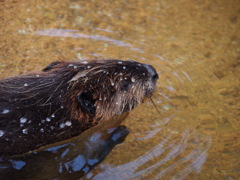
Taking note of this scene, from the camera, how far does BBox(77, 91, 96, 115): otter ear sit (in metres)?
3.66

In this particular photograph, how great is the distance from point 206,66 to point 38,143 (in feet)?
9.68

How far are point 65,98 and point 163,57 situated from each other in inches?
88.8

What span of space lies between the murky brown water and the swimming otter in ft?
1.56

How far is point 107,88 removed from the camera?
12.8ft

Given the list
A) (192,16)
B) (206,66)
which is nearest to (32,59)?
(206,66)

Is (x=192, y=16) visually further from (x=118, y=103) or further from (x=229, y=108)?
(x=118, y=103)

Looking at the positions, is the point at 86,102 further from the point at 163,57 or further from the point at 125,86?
the point at 163,57

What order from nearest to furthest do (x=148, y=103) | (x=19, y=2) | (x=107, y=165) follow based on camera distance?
(x=107, y=165), (x=148, y=103), (x=19, y=2)

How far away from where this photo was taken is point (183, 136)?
412cm

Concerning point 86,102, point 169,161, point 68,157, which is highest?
point 86,102

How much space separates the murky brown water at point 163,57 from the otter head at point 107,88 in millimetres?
390

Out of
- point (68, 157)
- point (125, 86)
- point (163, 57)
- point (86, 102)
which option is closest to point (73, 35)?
point (163, 57)

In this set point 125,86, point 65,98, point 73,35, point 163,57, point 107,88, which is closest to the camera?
point 65,98

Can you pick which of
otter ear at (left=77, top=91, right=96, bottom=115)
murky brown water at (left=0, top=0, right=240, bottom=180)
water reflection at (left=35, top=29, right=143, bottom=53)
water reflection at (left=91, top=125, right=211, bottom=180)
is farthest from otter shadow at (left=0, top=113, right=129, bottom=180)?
water reflection at (left=35, top=29, right=143, bottom=53)
